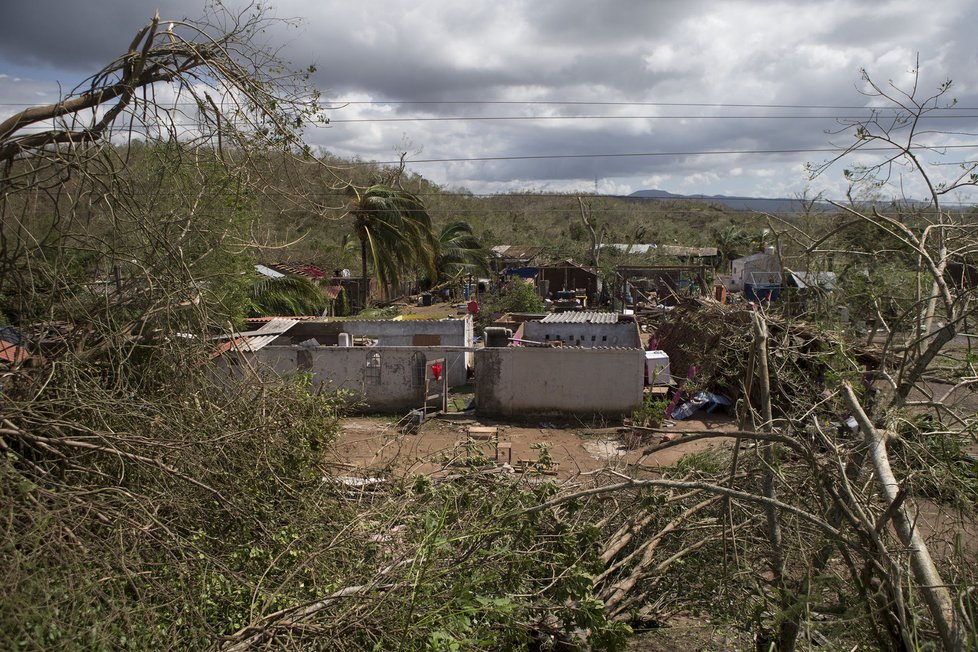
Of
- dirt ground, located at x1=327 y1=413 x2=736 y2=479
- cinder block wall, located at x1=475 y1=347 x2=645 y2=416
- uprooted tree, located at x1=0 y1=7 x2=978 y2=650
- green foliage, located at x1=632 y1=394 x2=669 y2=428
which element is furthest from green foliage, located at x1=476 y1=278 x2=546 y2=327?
uprooted tree, located at x1=0 y1=7 x2=978 y2=650

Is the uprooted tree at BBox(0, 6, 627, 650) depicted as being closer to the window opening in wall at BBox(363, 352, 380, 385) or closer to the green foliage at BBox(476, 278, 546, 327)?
the window opening in wall at BBox(363, 352, 380, 385)

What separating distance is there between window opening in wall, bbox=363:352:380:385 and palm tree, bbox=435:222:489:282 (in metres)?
14.8

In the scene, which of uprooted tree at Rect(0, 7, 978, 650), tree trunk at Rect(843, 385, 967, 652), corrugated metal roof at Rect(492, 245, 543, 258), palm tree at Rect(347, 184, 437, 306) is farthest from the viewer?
corrugated metal roof at Rect(492, 245, 543, 258)

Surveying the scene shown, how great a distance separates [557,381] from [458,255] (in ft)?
53.8

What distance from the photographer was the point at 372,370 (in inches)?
500

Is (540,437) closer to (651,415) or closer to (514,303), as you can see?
(651,415)

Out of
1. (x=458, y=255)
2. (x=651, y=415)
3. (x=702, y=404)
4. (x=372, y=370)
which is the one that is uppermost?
(x=458, y=255)

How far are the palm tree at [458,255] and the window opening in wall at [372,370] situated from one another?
14762 mm

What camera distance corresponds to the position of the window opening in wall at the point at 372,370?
41.5 ft

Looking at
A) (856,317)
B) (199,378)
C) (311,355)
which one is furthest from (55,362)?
Answer: (311,355)

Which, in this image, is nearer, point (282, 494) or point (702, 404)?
point (282, 494)

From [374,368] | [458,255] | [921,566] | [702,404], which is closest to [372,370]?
[374,368]

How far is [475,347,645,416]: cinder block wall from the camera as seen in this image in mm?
12250

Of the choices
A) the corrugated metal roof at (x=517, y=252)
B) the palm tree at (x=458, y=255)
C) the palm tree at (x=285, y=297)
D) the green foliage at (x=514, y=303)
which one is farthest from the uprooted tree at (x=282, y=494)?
the corrugated metal roof at (x=517, y=252)
